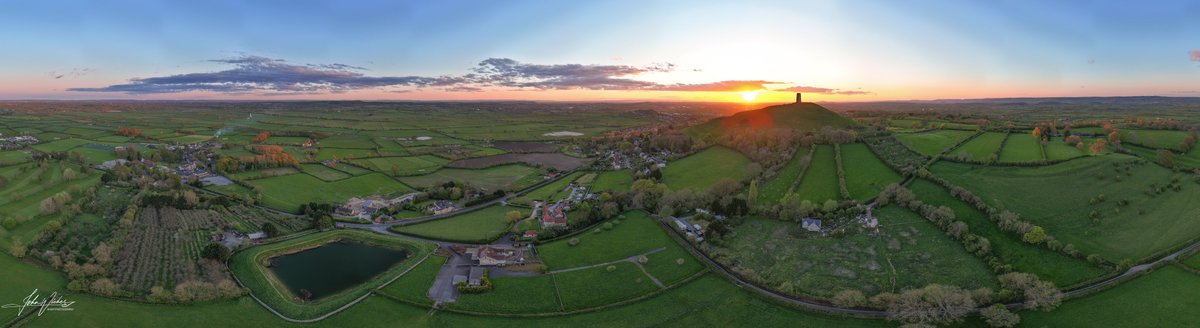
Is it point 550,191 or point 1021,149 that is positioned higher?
point 1021,149

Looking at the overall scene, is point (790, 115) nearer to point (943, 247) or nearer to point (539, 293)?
point (943, 247)

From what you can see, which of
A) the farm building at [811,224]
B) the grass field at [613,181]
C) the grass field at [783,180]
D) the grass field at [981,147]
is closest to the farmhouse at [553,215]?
the grass field at [613,181]

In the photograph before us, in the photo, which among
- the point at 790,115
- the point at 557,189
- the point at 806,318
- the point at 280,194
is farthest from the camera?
the point at 790,115

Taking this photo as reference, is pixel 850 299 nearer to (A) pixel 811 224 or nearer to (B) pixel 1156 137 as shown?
(A) pixel 811 224

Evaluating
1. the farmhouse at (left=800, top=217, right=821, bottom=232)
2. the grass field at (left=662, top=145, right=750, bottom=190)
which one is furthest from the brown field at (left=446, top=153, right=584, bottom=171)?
the farmhouse at (left=800, top=217, right=821, bottom=232)

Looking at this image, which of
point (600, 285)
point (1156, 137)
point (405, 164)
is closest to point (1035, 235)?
point (600, 285)

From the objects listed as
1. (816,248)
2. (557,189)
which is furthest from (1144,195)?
(557,189)
